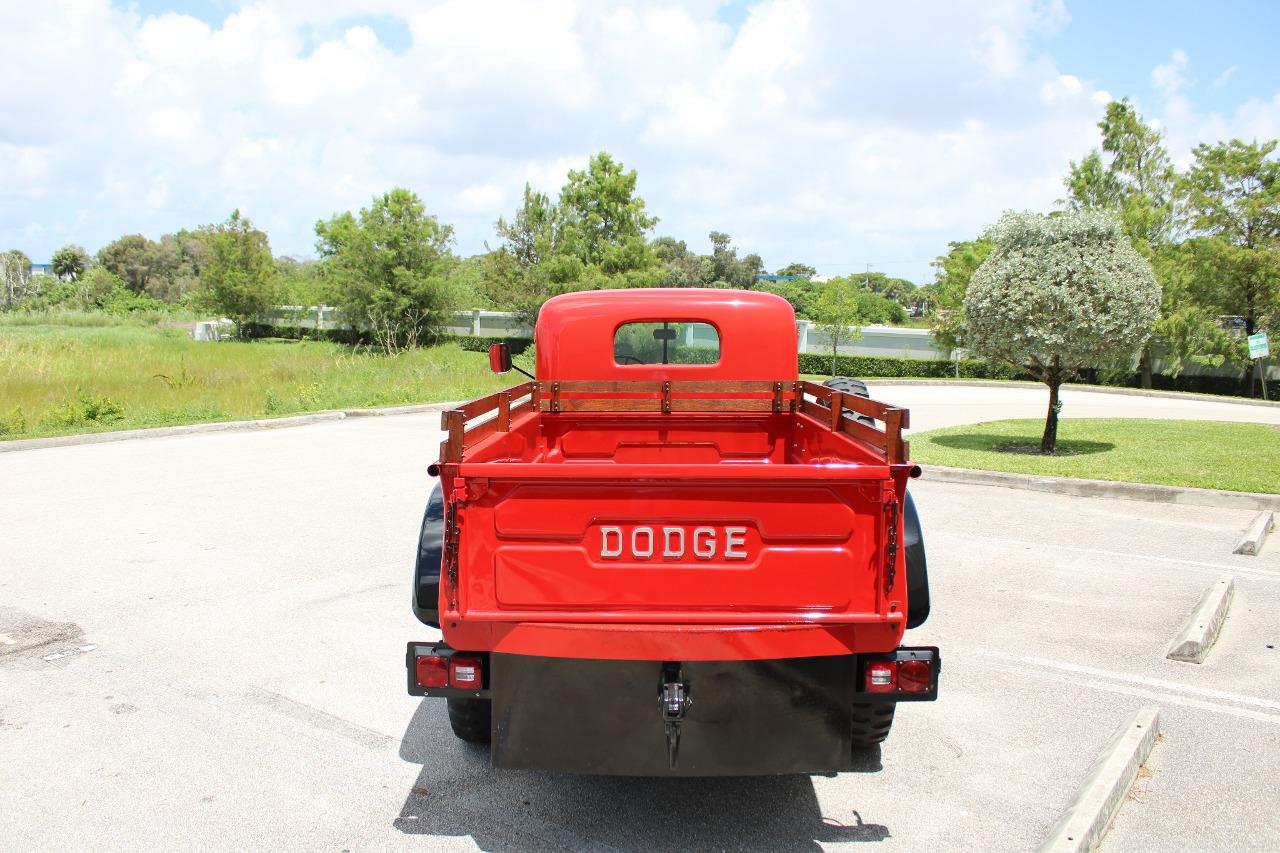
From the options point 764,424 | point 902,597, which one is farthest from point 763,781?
point 764,424

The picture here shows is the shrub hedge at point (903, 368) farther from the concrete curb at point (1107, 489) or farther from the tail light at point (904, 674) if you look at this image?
the tail light at point (904, 674)

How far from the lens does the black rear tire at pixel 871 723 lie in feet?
12.7

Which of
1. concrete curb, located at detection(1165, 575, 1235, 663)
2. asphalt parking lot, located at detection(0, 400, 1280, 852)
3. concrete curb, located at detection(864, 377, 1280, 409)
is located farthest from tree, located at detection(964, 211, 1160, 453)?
concrete curb, located at detection(864, 377, 1280, 409)

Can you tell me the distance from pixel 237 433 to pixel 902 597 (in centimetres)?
1410

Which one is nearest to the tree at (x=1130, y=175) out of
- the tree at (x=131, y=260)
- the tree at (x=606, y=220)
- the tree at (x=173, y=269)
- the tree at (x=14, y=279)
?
the tree at (x=606, y=220)

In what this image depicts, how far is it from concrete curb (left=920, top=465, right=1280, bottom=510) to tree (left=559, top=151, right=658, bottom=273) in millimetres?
28014

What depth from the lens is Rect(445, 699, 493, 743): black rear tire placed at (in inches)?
159

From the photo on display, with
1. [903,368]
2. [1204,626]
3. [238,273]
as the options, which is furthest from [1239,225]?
[238,273]

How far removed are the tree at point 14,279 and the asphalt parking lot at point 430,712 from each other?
74.1 m

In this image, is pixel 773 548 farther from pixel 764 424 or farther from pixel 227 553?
pixel 227 553

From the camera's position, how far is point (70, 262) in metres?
102

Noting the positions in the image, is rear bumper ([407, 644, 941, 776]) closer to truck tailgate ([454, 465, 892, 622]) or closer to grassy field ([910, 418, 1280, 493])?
Result: truck tailgate ([454, 465, 892, 622])

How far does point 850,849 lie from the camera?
3.50 m

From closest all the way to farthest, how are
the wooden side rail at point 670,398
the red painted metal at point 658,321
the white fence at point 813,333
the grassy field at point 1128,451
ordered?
the wooden side rail at point 670,398 < the red painted metal at point 658,321 < the grassy field at point 1128,451 < the white fence at point 813,333
